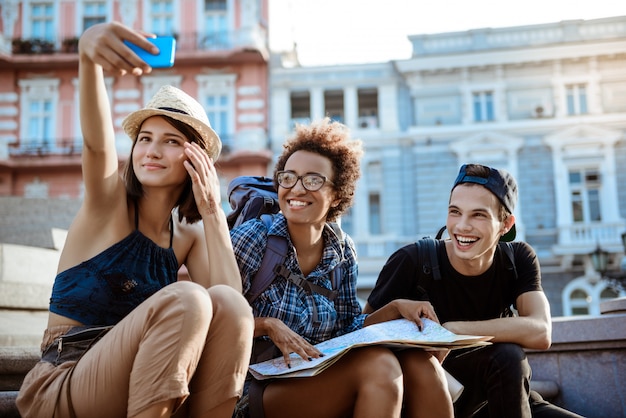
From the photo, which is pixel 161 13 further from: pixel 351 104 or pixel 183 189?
pixel 183 189

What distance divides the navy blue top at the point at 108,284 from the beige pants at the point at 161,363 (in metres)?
0.20

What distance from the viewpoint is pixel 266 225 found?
258cm

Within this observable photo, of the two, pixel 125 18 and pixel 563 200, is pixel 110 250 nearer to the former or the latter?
pixel 563 200

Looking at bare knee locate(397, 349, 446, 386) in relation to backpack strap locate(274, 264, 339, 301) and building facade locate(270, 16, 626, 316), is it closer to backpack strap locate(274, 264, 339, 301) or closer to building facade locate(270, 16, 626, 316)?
backpack strap locate(274, 264, 339, 301)

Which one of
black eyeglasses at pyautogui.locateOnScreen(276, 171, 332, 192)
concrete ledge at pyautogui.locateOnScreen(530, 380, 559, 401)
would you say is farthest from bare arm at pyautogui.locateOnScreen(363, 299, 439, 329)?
concrete ledge at pyautogui.locateOnScreen(530, 380, 559, 401)

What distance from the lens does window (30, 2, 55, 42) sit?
18.8 metres

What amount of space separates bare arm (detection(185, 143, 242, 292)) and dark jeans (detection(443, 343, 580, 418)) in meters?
1.00

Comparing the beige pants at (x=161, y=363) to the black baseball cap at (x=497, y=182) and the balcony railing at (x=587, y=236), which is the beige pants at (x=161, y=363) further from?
the balcony railing at (x=587, y=236)

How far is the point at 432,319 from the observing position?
2.36 m

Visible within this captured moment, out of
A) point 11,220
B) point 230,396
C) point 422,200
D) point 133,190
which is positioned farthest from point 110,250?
point 422,200

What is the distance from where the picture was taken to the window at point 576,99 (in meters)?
16.6

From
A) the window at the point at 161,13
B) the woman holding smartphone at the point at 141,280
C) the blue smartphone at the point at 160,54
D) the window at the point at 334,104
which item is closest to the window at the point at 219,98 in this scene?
the window at the point at 161,13

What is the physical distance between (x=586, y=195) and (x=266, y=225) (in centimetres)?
1561

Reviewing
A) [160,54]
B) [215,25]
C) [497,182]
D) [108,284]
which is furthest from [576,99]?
[160,54]
